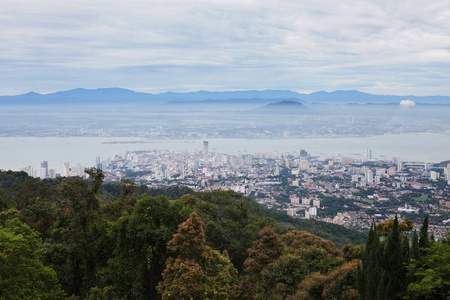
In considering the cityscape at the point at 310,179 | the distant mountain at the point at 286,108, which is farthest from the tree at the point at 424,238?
the distant mountain at the point at 286,108

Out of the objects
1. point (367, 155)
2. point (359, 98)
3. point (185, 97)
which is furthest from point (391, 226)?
point (185, 97)

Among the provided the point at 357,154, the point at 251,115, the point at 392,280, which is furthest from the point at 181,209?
the point at 251,115

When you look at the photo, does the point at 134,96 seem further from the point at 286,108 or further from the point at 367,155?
the point at 367,155

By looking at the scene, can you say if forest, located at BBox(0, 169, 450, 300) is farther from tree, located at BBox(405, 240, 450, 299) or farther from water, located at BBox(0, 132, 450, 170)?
water, located at BBox(0, 132, 450, 170)

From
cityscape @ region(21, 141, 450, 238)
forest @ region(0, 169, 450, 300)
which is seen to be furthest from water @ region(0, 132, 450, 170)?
forest @ region(0, 169, 450, 300)

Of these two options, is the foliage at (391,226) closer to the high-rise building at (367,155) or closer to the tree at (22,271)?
the tree at (22,271)
